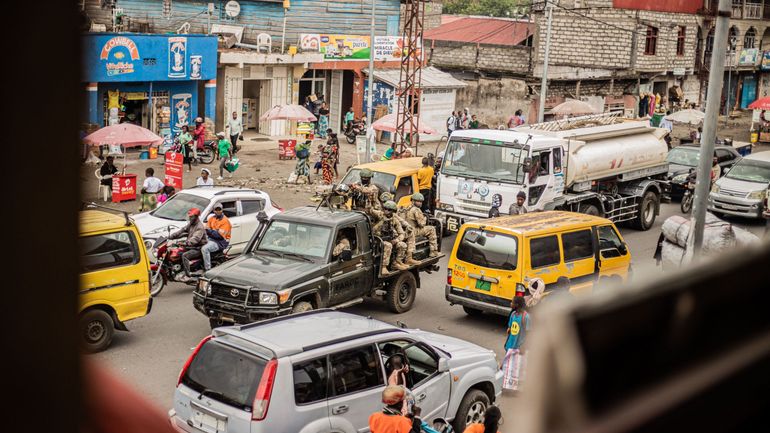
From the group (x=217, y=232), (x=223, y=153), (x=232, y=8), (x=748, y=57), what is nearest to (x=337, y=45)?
(x=232, y=8)

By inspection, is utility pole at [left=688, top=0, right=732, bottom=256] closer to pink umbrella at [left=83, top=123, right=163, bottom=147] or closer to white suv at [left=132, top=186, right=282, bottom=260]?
white suv at [left=132, top=186, right=282, bottom=260]

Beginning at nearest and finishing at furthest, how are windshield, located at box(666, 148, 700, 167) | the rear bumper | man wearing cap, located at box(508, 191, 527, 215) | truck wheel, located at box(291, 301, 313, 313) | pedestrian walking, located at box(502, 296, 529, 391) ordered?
1. pedestrian walking, located at box(502, 296, 529, 391)
2. truck wheel, located at box(291, 301, 313, 313)
3. the rear bumper
4. man wearing cap, located at box(508, 191, 527, 215)
5. windshield, located at box(666, 148, 700, 167)

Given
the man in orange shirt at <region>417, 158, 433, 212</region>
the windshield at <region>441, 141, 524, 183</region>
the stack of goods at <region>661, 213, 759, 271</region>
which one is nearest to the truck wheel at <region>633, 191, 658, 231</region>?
the windshield at <region>441, 141, 524, 183</region>

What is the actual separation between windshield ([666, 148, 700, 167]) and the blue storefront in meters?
15.8

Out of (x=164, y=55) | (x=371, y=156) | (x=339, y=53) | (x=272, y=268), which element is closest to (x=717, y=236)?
(x=272, y=268)

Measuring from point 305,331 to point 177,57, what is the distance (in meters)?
23.5

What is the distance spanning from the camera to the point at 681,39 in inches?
2034

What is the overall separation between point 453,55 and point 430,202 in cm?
2893

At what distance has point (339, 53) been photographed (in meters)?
38.6

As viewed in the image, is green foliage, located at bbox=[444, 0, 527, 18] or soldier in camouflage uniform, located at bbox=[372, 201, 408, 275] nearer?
soldier in camouflage uniform, located at bbox=[372, 201, 408, 275]

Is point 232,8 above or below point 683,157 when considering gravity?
above

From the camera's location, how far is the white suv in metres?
17.5

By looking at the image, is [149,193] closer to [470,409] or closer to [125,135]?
[125,135]

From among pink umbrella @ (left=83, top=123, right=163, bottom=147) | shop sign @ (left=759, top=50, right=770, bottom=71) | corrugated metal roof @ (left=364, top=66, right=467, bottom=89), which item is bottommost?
pink umbrella @ (left=83, top=123, right=163, bottom=147)
